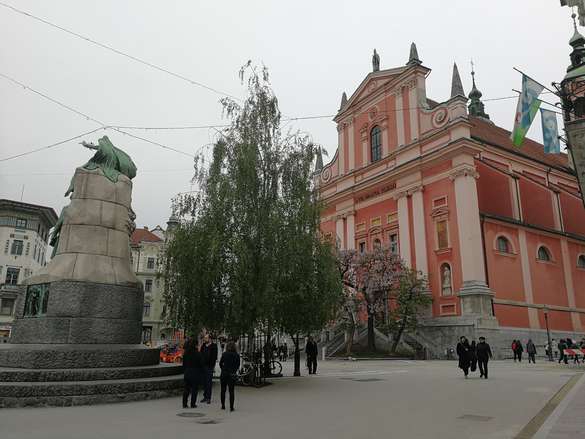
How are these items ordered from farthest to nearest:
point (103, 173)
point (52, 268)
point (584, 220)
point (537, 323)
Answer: point (584, 220), point (537, 323), point (103, 173), point (52, 268)

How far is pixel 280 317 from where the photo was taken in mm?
13297

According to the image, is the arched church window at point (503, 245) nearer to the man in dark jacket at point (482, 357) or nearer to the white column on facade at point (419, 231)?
the white column on facade at point (419, 231)

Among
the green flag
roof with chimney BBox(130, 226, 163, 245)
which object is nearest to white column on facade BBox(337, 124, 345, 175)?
the green flag

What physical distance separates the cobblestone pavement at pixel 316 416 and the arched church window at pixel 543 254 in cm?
2353

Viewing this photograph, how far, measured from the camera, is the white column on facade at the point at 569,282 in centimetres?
3269

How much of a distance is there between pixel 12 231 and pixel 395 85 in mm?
42422

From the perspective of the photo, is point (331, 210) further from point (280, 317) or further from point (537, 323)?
point (280, 317)

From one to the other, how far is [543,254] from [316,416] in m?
30.6

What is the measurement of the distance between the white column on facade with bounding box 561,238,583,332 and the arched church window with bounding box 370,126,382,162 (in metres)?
14.9

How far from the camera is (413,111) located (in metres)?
33.9

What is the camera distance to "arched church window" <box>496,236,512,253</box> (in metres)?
30.3

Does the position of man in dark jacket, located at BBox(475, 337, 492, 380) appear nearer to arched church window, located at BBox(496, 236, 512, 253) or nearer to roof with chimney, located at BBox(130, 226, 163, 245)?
arched church window, located at BBox(496, 236, 512, 253)

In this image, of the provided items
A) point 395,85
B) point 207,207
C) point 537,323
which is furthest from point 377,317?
point 207,207

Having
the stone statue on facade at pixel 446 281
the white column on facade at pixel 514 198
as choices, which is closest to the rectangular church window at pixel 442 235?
the stone statue on facade at pixel 446 281
